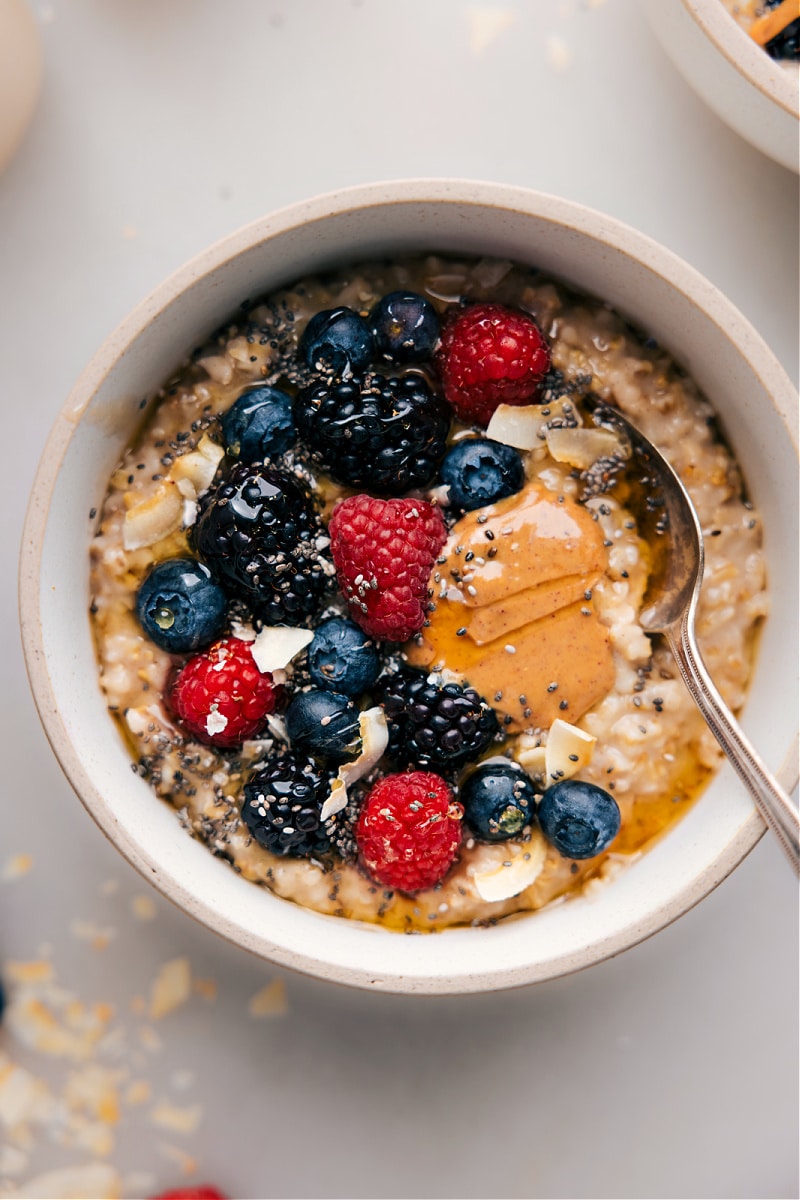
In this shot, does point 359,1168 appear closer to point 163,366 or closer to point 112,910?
point 112,910

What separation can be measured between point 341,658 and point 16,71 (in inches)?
40.5

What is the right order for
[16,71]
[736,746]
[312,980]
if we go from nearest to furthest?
1. [736,746]
2. [16,71]
3. [312,980]

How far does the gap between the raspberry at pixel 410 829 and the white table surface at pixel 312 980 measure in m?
Answer: 0.37

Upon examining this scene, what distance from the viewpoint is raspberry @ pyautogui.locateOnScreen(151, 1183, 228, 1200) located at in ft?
5.59

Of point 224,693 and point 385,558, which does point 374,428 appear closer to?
point 385,558

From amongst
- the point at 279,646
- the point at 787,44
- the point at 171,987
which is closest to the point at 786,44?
the point at 787,44

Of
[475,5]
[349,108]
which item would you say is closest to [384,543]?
[349,108]

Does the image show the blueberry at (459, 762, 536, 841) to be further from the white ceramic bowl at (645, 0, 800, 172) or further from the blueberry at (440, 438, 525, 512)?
the white ceramic bowl at (645, 0, 800, 172)

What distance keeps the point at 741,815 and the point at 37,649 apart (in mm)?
Result: 957

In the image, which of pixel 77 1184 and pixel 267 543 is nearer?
pixel 267 543

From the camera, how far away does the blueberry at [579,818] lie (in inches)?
55.9

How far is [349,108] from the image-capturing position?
1648mm

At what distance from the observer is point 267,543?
4.52 ft

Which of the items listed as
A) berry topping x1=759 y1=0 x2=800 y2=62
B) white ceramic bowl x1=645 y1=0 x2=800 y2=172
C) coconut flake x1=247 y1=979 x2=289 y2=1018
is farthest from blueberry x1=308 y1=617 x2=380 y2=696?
berry topping x1=759 y1=0 x2=800 y2=62
